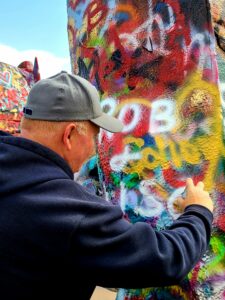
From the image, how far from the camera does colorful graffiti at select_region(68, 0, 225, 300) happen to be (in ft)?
7.46

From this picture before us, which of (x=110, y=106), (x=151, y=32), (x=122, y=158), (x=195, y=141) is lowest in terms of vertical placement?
(x=122, y=158)

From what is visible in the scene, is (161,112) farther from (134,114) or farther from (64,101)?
(64,101)

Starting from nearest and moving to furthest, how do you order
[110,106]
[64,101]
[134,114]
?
[64,101]
[134,114]
[110,106]

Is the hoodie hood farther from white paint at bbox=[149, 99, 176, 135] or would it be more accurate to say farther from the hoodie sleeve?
white paint at bbox=[149, 99, 176, 135]

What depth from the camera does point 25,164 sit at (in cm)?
131

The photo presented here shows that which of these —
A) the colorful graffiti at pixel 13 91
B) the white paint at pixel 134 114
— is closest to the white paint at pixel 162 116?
the white paint at pixel 134 114

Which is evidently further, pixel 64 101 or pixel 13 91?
pixel 13 91

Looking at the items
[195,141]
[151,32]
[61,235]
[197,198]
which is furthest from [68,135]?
[151,32]

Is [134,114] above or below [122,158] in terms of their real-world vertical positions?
above

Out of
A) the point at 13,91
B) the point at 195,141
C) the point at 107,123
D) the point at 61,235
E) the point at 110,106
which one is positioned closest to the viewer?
the point at 61,235

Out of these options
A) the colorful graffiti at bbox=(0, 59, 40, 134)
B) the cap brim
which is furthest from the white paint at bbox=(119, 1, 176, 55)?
the colorful graffiti at bbox=(0, 59, 40, 134)

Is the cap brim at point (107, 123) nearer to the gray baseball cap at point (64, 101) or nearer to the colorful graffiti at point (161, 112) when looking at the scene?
the gray baseball cap at point (64, 101)

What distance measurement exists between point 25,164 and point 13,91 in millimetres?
6857

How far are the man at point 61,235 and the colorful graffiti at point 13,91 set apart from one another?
5.95 metres
